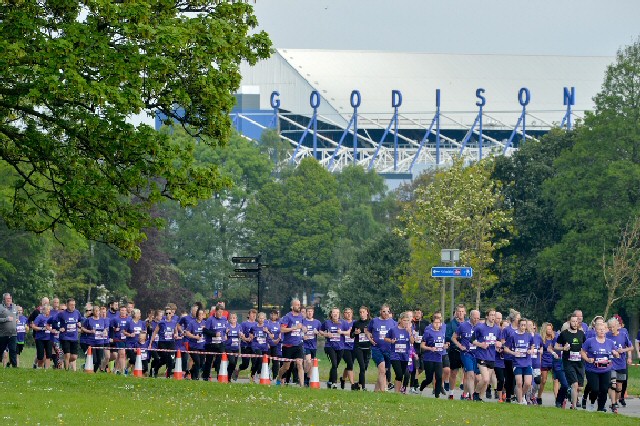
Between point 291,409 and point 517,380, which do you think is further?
point 517,380

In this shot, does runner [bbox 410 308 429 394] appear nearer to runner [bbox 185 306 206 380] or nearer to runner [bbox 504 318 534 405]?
runner [bbox 504 318 534 405]

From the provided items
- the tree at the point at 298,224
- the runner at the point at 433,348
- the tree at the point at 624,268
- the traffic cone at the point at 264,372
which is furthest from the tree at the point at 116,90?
the tree at the point at 298,224

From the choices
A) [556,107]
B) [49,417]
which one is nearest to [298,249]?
[556,107]

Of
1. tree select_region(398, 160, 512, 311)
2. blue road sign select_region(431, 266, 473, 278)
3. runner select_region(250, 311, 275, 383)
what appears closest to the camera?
runner select_region(250, 311, 275, 383)

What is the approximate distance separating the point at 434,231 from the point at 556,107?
81.8 meters

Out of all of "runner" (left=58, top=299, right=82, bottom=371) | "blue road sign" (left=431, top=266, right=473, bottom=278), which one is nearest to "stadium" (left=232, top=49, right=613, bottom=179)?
"blue road sign" (left=431, top=266, right=473, bottom=278)

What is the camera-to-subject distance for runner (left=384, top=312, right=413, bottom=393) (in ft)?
97.5

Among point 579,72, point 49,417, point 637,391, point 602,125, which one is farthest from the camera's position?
point 579,72

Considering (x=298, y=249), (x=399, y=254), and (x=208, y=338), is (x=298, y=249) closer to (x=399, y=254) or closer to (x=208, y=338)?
(x=399, y=254)

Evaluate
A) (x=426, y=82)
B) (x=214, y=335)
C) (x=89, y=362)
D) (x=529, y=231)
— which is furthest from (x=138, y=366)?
(x=426, y=82)

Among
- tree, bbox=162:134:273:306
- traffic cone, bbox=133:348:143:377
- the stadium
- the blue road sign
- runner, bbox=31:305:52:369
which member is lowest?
traffic cone, bbox=133:348:143:377

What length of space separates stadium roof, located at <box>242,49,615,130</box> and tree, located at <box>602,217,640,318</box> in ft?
230

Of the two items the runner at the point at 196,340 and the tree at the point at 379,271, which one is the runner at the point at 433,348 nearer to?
the runner at the point at 196,340

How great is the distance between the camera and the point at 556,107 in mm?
140625
